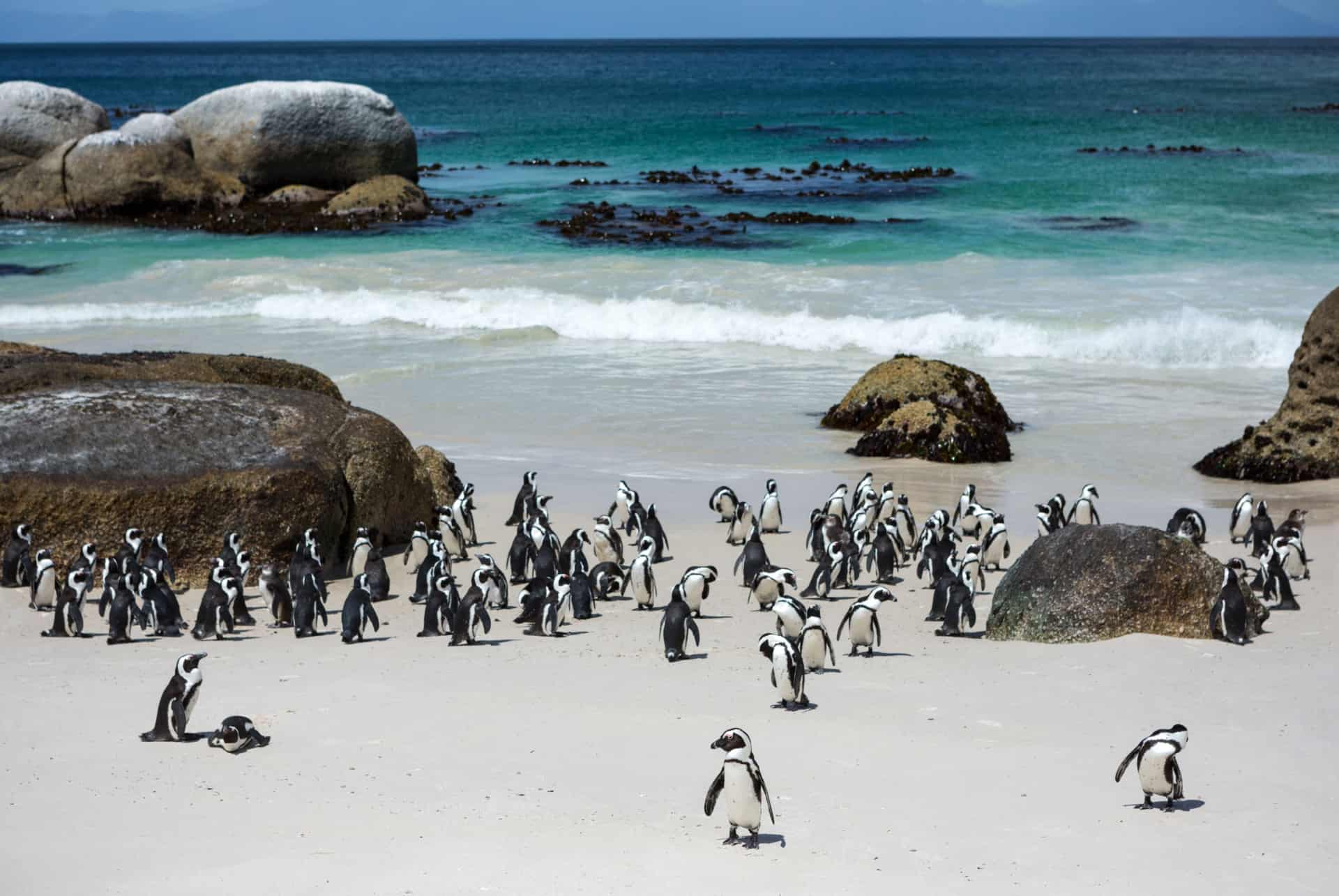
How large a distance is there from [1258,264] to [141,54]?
195 meters

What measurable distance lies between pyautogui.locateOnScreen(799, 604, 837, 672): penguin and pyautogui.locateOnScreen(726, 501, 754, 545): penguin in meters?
2.83

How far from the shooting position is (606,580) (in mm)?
10344

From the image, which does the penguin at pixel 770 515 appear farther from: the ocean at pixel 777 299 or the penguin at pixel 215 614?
the penguin at pixel 215 614

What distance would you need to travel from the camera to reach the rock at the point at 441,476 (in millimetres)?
12562

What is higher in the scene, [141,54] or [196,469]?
[141,54]

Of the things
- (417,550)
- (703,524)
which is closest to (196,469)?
(417,550)

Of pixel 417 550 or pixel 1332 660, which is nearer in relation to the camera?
pixel 1332 660

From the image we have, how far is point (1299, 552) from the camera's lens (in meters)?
10.3

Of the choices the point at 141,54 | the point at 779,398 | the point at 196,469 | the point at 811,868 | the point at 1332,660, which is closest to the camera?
the point at 811,868

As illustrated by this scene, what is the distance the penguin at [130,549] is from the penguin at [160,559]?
0.21 ft

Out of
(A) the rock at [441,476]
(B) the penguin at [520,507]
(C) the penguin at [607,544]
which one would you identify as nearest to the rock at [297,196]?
(A) the rock at [441,476]

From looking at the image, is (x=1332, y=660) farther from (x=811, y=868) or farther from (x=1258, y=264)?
(x=1258, y=264)

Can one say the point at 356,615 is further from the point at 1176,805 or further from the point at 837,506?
the point at 1176,805

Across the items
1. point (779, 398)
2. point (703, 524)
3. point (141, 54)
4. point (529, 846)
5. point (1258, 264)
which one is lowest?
point (529, 846)
